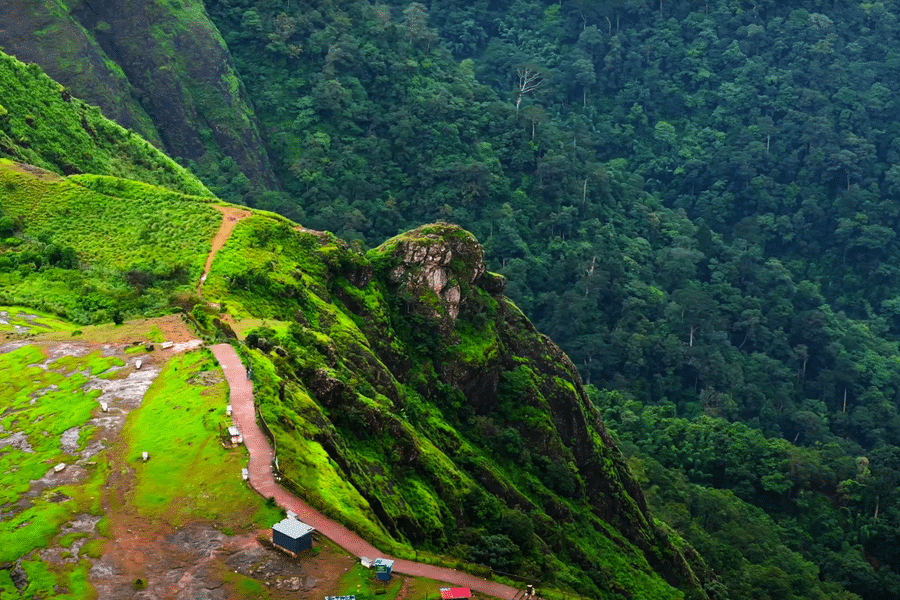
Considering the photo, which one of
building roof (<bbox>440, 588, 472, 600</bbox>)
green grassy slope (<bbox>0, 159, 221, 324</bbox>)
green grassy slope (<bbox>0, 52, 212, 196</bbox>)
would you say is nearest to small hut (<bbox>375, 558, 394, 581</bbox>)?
building roof (<bbox>440, 588, 472, 600</bbox>)

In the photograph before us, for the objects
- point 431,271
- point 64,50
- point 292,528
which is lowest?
point 64,50

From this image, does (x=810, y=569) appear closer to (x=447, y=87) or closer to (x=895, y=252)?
(x=895, y=252)

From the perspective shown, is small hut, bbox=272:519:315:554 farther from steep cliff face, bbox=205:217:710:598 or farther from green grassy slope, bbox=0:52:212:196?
green grassy slope, bbox=0:52:212:196

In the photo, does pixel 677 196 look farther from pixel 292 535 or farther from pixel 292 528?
pixel 292 535

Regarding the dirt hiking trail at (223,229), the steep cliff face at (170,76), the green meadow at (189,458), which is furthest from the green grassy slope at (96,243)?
the steep cliff face at (170,76)

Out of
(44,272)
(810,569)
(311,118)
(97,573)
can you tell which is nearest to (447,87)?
(311,118)

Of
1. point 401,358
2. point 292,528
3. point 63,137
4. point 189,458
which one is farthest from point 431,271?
point 63,137
